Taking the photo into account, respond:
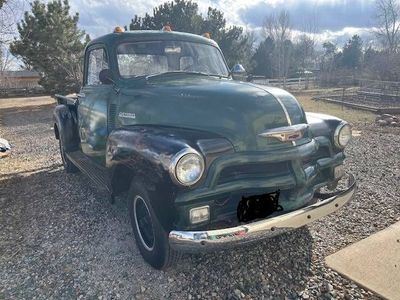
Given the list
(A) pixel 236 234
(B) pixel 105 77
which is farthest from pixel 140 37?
(A) pixel 236 234

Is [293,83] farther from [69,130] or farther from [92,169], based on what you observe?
[92,169]

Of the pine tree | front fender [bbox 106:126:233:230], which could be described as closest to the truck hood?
front fender [bbox 106:126:233:230]

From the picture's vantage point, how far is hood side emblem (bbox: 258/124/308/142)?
2840mm

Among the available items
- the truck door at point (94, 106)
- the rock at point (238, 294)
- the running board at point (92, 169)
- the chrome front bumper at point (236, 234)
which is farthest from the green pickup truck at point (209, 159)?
the rock at point (238, 294)

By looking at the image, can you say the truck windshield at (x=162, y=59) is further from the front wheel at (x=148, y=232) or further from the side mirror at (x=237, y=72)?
the front wheel at (x=148, y=232)

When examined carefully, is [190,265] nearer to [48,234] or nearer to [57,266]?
[57,266]

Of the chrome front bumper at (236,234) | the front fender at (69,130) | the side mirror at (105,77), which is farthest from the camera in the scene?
the front fender at (69,130)

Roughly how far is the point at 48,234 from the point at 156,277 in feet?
5.37

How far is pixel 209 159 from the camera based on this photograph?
268 cm

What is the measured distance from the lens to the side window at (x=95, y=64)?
4145 millimetres

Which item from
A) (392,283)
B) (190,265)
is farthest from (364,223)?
(190,265)

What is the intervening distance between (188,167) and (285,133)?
916 mm

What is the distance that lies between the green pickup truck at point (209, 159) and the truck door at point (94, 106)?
23 centimetres

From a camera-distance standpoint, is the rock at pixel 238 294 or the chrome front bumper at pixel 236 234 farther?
the rock at pixel 238 294
